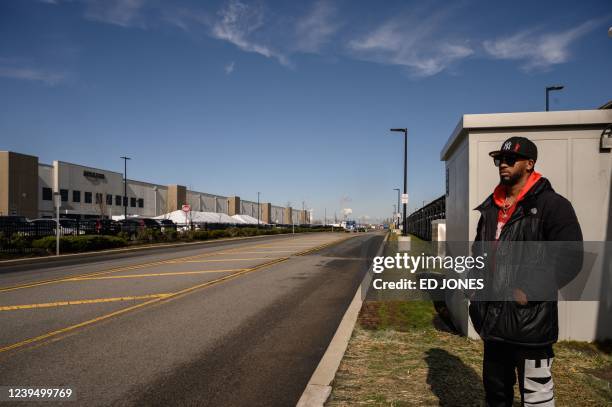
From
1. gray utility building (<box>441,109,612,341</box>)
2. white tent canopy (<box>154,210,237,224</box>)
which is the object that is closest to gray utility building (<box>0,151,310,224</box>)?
white tent canopy (<box>154,210,237,224</box>)

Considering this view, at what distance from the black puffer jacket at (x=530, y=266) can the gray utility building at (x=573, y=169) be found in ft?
9.66

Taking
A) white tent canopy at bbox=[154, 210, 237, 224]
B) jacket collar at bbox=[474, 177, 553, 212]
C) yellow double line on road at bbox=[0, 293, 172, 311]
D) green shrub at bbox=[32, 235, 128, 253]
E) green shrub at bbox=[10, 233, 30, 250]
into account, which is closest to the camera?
jacket collar at bbox=[474, 177, 553, 212]

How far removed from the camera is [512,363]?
2721mm

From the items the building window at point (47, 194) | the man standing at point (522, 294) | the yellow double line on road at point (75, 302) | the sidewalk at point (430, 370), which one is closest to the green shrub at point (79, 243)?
the yellow double line on road at point (75, 302)

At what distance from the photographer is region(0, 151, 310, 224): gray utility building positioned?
172ft

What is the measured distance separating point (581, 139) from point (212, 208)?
101 metres

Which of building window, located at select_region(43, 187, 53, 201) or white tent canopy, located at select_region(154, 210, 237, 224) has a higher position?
building window, located at select_region(43, 187, 53, 201)

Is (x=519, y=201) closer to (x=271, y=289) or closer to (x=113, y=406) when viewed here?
(x=113, y=406)

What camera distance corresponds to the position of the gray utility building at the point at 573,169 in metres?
5.32

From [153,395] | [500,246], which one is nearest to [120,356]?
[153,395]

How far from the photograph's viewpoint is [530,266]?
2492mm

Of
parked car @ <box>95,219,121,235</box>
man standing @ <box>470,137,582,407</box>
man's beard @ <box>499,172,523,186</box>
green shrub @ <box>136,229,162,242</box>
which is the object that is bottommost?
green shrub @ <box>136,229,162,242</box>

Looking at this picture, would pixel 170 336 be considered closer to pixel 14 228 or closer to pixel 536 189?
pixel 536 189

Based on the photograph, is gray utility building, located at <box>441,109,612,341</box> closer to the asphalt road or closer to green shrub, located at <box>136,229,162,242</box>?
the asphalt road
